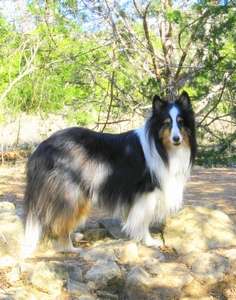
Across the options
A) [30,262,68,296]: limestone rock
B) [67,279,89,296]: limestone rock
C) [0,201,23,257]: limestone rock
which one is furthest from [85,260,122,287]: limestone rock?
[0,201,23,257]: limestone rock

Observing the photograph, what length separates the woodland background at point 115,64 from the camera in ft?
43.0

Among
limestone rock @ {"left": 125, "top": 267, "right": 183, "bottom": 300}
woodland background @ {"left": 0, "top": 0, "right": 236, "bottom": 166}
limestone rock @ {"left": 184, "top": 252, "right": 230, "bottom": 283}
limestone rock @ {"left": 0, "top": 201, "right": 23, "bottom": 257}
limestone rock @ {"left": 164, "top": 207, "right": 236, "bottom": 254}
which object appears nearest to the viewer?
limestone rock @ {"left": 125, "top": 267, "right": 183, "bottom": 300}

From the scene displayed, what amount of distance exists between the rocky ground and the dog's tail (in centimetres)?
9

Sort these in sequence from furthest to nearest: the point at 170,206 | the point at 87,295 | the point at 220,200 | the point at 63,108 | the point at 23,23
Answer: the point at 63,108 → the point at 23,23 → the point at 220,200 → the point at 170,206 → the point at 87,295

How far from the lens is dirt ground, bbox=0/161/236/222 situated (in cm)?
746

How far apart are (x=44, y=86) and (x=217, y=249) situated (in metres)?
8.57

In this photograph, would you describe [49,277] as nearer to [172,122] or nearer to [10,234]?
[10,234]

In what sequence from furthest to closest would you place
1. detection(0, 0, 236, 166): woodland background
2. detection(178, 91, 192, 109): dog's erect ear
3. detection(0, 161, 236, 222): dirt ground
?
A: detection(0, 0, 236, 166): woodland background → detection(0, 161, 236, 222): dirt ground → detection(178, 91, 192, 109): dog's erect ear

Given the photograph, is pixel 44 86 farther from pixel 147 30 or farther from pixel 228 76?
pixel 228 76

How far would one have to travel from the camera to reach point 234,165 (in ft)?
43.0

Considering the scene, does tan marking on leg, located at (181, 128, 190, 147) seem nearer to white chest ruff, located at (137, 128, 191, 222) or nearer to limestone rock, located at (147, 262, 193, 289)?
white chest ruff, located at (137, 128, 191, 222)

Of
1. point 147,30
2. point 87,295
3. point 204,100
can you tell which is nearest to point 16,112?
point 147,30

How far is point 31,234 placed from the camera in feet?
19.4

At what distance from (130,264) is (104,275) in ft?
1.53
